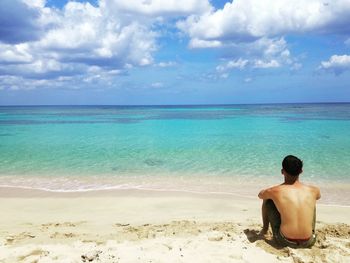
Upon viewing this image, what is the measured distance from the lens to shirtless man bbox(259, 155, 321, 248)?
4.98 meters

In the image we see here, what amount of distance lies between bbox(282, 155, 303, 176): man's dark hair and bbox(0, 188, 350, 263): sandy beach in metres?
1.06

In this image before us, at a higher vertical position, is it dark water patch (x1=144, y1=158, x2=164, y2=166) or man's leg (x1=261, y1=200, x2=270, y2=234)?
man's leg (x1=261, y1=200, x2=270, y2=234)

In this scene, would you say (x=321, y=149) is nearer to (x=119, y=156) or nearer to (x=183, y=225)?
(x=119, y=156)

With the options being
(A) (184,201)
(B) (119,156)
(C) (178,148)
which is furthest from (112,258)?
(C) (178,148)

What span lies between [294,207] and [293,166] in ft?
1.80

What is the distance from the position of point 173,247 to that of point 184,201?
3.85 metres

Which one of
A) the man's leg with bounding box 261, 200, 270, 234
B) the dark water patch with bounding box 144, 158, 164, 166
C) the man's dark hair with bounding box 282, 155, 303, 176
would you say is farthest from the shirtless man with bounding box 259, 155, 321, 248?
the dark water patch with bounding box 144, 158, 164, 166

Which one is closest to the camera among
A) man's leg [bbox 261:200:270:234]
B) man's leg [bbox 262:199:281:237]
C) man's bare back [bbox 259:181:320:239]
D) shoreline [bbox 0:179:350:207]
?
man's bare back [bbox 259:181:320:239]

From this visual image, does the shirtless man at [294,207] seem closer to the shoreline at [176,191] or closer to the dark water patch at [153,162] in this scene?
the shoreline at [176,191]

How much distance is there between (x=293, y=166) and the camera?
500 cm

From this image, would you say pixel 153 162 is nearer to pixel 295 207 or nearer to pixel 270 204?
pixel 270 204

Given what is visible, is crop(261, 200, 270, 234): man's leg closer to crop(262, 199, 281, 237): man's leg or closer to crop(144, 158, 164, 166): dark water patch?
crop(262, 199, 281, 237): man's leg

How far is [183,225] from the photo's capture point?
21.5 feet

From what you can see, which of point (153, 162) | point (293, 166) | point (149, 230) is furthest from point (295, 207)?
point (153, 162)
